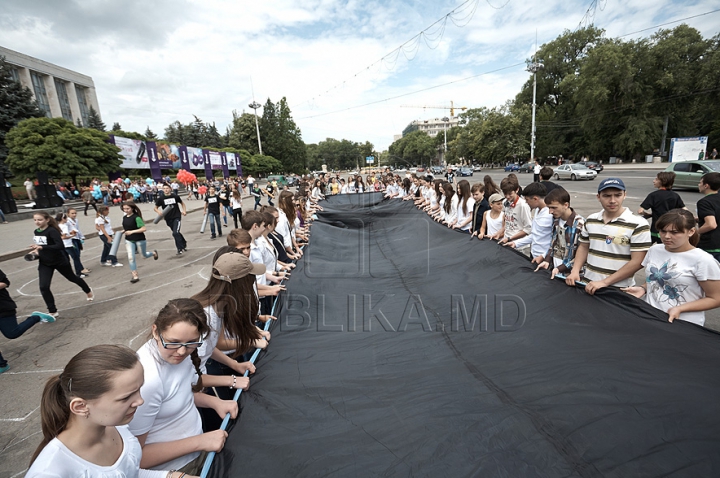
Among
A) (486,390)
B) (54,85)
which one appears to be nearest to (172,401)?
(486,390)

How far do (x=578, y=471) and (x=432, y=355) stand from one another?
111 cm

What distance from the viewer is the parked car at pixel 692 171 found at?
46.1 ft

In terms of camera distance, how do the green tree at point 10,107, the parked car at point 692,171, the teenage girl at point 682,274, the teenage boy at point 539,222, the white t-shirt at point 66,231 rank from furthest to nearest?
the green tree at point 10,107 → the parked car at point 692,171 → the white t-shirt at point 66,231 → the teenage boy at point 539,222 → the teenage girl at point 682,274

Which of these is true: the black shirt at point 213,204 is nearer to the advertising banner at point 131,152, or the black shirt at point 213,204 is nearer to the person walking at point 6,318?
the person walking at point 6,318

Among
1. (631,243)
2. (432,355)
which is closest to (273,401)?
(432,355)

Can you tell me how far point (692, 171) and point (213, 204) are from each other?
2034 cm

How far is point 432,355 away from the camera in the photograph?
2514 mm

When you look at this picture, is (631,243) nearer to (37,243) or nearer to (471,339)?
(471,339)

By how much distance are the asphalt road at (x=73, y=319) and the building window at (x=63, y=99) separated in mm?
76134

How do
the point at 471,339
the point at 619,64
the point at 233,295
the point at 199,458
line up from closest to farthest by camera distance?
the point at 199,458 < the point at 233,295 < the point at 471,339 < the point at 619,64

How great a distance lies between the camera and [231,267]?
2.37 metres

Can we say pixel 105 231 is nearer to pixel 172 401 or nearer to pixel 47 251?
pixel 47 251

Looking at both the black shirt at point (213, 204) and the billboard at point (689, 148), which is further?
the billboard at point (689, 148)

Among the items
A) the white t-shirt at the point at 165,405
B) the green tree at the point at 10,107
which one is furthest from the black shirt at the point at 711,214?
the green tree at the point at 10,107
